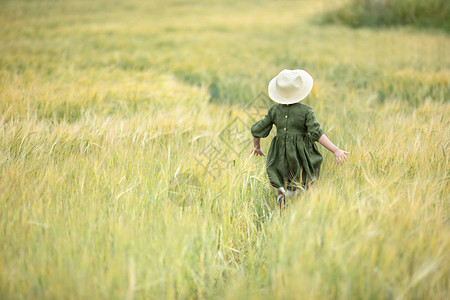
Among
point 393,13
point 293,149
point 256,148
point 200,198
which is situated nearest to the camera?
point 200,198

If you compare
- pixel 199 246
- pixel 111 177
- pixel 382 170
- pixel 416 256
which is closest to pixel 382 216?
pixel 416 256

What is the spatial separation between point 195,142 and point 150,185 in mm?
631

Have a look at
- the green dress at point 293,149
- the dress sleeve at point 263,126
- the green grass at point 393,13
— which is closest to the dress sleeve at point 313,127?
the green dress at point 293,149

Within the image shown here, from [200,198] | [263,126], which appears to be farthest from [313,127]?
[200,198]

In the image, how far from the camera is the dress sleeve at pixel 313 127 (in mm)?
1578

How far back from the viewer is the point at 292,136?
1.68 metres

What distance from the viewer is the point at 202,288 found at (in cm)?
113

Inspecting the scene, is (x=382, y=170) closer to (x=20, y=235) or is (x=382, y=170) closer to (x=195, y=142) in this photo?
(x=195, y=142)

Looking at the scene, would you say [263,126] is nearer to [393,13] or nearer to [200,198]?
[200,198]

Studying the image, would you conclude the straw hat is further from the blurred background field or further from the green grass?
the green grass

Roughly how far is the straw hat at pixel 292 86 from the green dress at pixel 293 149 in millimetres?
59

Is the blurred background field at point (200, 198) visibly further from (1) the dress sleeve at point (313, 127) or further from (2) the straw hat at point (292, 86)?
(2) the straw hat at point (292, 86)

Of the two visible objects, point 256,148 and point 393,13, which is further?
point 393,13

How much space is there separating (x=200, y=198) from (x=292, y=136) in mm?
545
